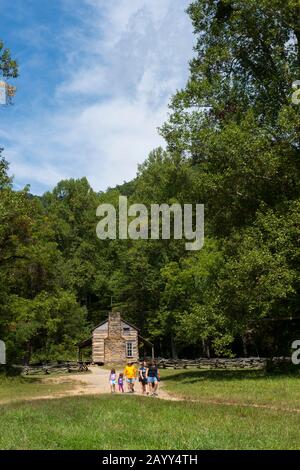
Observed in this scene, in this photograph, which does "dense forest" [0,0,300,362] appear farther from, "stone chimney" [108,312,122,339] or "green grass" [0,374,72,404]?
"stone chimney" [108,312,122,339]

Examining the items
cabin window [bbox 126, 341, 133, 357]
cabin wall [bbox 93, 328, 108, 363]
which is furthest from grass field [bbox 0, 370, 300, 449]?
cabin window [bbox 126, 341, 133, 357]

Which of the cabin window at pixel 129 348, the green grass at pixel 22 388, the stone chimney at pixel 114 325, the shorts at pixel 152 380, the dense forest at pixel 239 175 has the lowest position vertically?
the green grass at pixel 22 388

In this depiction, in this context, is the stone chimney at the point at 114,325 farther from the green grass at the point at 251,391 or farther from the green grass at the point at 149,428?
the green grass at the point at 149,428

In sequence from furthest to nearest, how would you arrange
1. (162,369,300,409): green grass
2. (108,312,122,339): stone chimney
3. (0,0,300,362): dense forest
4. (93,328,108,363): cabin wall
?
1. (108,312,122,339): stone chimney
2. (93,328,108,363): cabin wall
3. (0,0,300,362): dense forest
4. (162,369,300,409): green grass

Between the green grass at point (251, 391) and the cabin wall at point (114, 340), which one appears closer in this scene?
the green grass at point (251, 391)

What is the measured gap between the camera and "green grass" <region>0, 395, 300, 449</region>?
10.5 m

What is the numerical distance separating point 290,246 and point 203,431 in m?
15.8

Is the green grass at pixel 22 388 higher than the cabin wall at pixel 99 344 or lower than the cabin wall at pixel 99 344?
lower

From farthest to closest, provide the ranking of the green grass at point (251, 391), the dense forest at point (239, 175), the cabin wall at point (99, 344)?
the cabin wall at point (99, 344)
the dense forest at point (239, 175)
the green grass at point (251, 391)

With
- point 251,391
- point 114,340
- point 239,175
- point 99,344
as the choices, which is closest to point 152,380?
point 251,391

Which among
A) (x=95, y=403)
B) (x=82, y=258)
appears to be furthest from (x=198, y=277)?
(x=95, y=403)

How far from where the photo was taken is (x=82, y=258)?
80.1m

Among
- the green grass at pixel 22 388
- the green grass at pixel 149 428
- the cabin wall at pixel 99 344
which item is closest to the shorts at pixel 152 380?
the green grass at pixel 22 388

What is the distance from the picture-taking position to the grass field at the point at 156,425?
10.5 m
